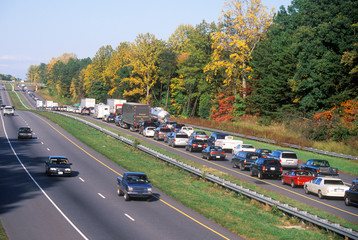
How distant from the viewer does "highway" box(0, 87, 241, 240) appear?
1983 cm

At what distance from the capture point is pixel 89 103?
111 meters

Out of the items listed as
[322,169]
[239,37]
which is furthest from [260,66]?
[322,169]

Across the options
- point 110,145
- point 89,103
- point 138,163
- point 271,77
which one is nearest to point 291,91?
point 271,77

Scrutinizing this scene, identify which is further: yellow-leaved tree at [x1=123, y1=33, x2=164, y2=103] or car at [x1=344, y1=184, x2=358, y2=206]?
yellow-leaved tree at [x1=123, y1=33, x2=164, y2=103]

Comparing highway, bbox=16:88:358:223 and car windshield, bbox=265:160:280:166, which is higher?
car windshield, bbox=265:160:280:166

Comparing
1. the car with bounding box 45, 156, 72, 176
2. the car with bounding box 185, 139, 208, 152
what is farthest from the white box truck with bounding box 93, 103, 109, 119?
the car with bounding box 45, 156, 72, 176

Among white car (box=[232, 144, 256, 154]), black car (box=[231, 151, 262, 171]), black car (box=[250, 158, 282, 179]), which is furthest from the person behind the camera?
white car (box=[232, 144, 256, 154])

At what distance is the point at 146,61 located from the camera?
358ft

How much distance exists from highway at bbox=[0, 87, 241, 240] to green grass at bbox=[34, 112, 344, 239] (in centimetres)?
81

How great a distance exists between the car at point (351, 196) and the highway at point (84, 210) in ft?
30.0

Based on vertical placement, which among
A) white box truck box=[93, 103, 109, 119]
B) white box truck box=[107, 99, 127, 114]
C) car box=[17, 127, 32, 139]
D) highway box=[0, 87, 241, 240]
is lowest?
highway box=[0, 87, 241, 240]

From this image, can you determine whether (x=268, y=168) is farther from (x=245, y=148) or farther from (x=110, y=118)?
(x=110, y=118)

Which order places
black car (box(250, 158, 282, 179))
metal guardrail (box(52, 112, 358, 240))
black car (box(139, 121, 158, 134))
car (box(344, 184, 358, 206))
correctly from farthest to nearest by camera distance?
black car (box(139, 121, 158, 134)) < black car (box(250, 158, 282, 179)) < car (box(344, 184, 358, 206)) < metal guardrail (box(52, 112, 358, 240))

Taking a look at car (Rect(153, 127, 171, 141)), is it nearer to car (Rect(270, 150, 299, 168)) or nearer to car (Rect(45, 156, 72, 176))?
car (Rect(270, 150, 299, 168))
